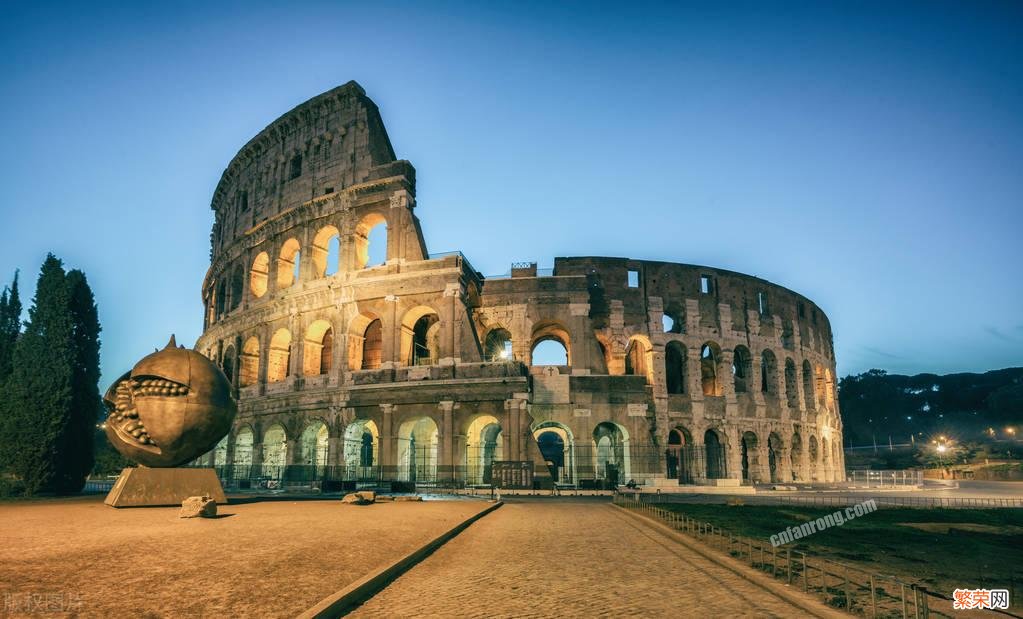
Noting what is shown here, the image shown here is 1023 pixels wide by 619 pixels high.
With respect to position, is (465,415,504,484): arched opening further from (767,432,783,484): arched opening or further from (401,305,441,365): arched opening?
(767,432,783,484): arched opening

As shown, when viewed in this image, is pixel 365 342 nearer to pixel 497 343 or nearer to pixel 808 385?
pixel 497 343

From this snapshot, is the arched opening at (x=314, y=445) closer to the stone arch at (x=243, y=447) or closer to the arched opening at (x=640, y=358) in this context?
the stone arch at (x=243, y=447)

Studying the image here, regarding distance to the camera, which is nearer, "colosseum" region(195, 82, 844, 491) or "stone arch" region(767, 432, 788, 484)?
"colosseum" region(195, 82, 844, 491)

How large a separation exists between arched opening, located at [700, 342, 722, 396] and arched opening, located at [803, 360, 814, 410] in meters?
7.78

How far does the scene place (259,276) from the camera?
3503cm

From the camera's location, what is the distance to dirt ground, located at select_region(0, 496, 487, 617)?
5.08 m

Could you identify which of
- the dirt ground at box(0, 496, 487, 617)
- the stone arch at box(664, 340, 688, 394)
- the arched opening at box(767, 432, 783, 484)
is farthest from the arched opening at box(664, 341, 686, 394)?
the dirt ground at box(0, 496, 487, 617)

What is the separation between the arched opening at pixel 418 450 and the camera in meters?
27.0

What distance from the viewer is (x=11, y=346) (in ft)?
80.3

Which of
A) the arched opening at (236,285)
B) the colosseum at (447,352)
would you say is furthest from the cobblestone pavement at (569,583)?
the arched opening at (236,285)

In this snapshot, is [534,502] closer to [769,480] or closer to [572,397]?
[572,397]

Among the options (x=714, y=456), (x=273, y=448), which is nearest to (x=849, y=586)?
(x=714, y=456)

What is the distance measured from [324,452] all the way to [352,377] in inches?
204

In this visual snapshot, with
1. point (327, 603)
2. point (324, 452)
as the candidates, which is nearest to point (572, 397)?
point (324, 452)
